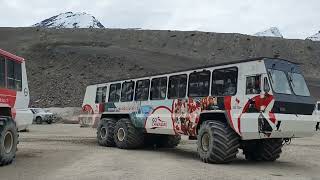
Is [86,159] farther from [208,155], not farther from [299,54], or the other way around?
[299,54]

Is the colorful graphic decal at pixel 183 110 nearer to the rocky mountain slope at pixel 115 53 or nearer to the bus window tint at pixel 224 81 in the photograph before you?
the bus window tint at pixel 224 81

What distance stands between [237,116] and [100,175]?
4.56 meters

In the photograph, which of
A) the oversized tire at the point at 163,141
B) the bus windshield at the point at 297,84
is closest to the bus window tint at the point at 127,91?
the oversized tire at the point at 163,141

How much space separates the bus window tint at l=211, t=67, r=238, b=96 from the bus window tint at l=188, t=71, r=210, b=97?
39 cm

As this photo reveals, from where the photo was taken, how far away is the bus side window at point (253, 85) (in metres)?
15.3

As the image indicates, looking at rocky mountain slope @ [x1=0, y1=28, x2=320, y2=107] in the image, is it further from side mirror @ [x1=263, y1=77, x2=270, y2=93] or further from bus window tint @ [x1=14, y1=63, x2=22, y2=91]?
side mirror @ [x1=263, y1=77, x2=270, y2=93]

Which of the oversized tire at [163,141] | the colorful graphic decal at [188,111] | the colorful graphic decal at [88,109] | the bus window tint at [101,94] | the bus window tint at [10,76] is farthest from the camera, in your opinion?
the colorful graphic decal at [88,109]

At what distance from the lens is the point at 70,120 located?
51.0 m

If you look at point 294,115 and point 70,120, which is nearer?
point 294,115

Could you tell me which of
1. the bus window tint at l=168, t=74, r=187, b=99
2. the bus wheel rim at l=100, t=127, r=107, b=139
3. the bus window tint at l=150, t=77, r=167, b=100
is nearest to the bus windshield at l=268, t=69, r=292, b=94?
the bus window tint at l=168, t=74, r=187, b=99

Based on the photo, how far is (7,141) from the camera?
50.5ft

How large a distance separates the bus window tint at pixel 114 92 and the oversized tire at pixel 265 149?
706 cm

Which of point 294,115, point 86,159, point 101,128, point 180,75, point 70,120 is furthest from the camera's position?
point 70,120

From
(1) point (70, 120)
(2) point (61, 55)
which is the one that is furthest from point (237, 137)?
(2) point (61, 55)
